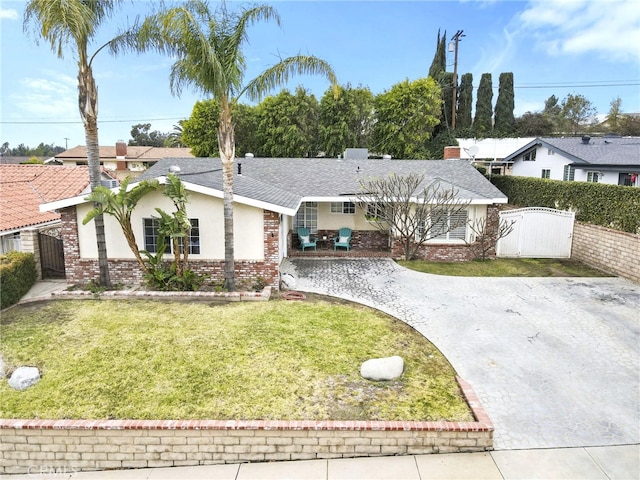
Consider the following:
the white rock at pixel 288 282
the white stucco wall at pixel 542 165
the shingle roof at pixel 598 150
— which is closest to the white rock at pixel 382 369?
the white rock at pixel 288 282

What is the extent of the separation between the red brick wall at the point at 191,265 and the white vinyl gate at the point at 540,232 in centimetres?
1009

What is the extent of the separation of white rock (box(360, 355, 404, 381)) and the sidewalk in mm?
1790

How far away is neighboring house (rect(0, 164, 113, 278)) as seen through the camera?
15062mm

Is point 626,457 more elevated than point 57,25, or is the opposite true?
point 57,25

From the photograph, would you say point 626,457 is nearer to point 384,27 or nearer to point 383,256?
point 383,256

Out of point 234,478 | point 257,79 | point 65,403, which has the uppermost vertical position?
point 257,79

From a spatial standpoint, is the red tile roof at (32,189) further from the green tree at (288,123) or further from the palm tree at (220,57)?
the green tree at (288,123)

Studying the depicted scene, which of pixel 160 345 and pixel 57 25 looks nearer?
pixel 160 345

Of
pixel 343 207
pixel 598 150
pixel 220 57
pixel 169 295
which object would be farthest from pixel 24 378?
pixel 598 150

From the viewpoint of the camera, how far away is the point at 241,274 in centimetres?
1412

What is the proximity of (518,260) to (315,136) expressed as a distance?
88.5 ft

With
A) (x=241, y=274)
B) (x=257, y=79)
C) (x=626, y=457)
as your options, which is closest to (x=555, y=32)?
(x=257, y=79)

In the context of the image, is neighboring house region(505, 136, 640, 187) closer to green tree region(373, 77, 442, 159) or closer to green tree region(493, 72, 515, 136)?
green tree region(373, 77, 442, 159)

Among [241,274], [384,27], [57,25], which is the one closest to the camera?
[57,25]
